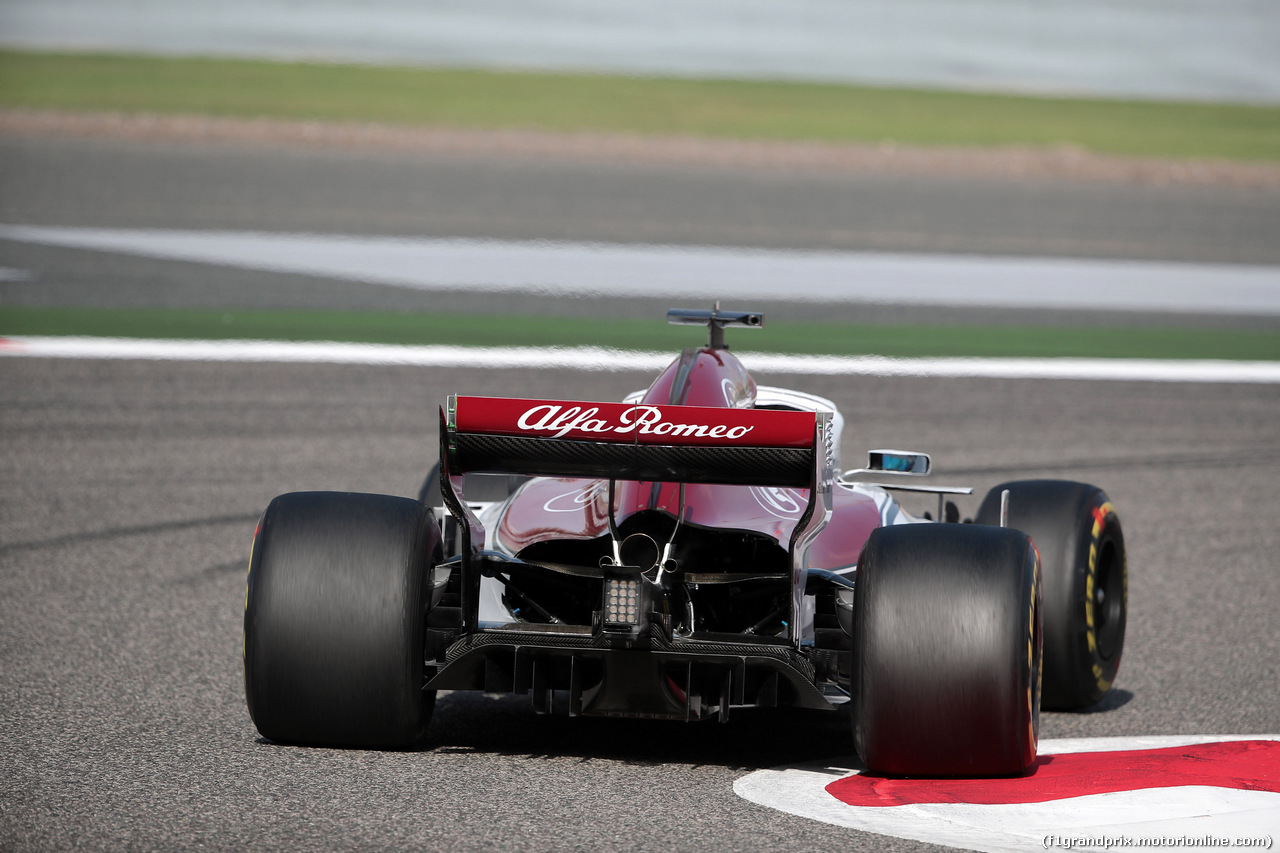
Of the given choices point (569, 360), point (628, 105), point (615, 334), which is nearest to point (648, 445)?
point (569, 360)

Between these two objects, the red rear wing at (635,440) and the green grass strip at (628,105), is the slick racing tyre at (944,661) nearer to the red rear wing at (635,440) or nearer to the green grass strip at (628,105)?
the red rear wing at (635,440)

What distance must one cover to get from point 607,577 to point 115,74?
124ft

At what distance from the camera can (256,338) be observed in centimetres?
1360

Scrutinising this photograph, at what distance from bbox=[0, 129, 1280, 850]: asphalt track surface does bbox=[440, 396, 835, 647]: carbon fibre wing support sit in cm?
79

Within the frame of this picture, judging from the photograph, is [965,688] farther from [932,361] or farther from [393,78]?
[393,78]

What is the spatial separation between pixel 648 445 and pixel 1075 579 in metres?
1.96

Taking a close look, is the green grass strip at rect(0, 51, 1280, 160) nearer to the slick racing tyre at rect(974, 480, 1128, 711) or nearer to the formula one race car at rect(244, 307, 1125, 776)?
the slick racing tyre at rect(974, 480, 1128, 711)

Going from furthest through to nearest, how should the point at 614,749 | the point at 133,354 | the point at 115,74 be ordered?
the point at 115,74 → the point at 133,354 → the point at 614,749

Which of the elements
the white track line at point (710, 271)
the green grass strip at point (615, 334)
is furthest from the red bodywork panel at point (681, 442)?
the white track line at point (710, 271)

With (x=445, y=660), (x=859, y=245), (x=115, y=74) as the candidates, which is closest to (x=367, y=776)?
(x=445, y=660)

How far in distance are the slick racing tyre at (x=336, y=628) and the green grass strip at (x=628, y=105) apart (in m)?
30.3

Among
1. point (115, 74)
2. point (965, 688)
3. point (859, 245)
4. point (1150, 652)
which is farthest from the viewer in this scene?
point (115, 74)

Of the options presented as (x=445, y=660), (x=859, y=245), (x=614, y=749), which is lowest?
(x=614, y=749)

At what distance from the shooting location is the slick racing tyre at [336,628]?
4.70 m
